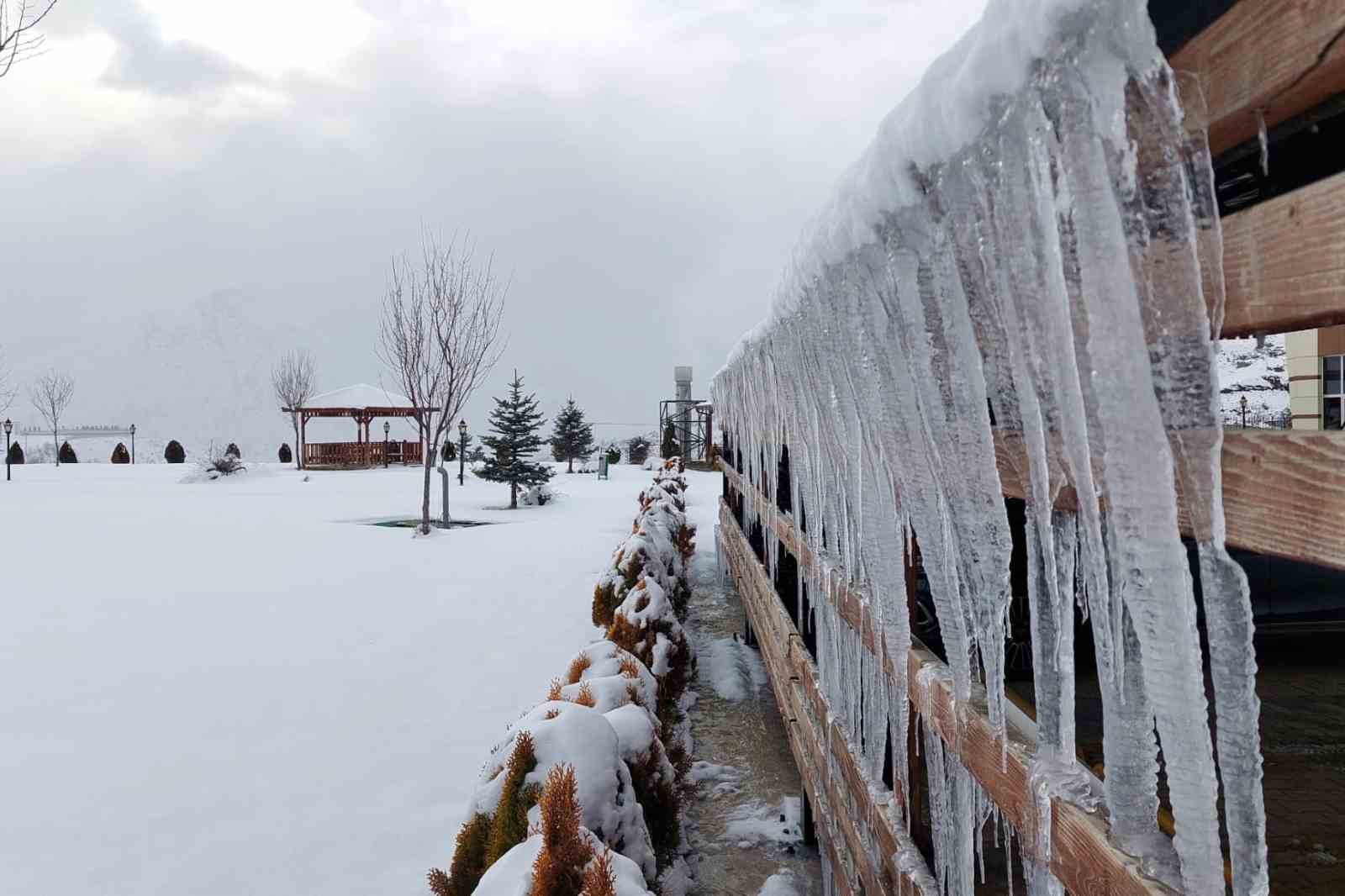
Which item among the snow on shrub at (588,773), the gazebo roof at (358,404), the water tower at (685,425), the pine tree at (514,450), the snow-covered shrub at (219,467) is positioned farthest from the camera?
the gazebo roof at (358,404)

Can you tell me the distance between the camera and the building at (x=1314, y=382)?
4.80 meters

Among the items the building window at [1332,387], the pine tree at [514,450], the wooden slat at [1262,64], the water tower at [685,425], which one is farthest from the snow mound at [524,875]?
the water tower at [685,425]

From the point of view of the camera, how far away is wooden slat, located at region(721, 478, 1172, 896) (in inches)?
33.9

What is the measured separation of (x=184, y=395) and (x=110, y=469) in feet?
274

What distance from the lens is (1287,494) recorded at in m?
0.65

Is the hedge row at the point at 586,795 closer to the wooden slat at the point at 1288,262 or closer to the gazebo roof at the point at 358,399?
the wooden slat at the point at 1288,262

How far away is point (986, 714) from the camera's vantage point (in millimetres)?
1291

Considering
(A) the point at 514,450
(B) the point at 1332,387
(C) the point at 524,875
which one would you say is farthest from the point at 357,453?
(C) the point at 524,875

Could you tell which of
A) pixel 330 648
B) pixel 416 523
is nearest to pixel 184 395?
pixel 416 523

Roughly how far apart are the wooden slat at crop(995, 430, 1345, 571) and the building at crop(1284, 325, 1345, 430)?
4670 millimetres

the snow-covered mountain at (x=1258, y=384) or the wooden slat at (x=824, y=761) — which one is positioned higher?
the snow-covered mountain at (x=1258, y=384)

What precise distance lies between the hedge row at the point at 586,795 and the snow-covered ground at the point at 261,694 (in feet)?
2.90

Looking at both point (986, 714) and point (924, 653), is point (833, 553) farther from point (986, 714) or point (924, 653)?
point (986, 714)

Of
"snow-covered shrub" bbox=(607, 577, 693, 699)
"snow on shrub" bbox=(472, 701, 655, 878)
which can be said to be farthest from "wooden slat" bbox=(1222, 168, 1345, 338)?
"snow-covered shrub" bbox=(607, 577, 693, 699)
